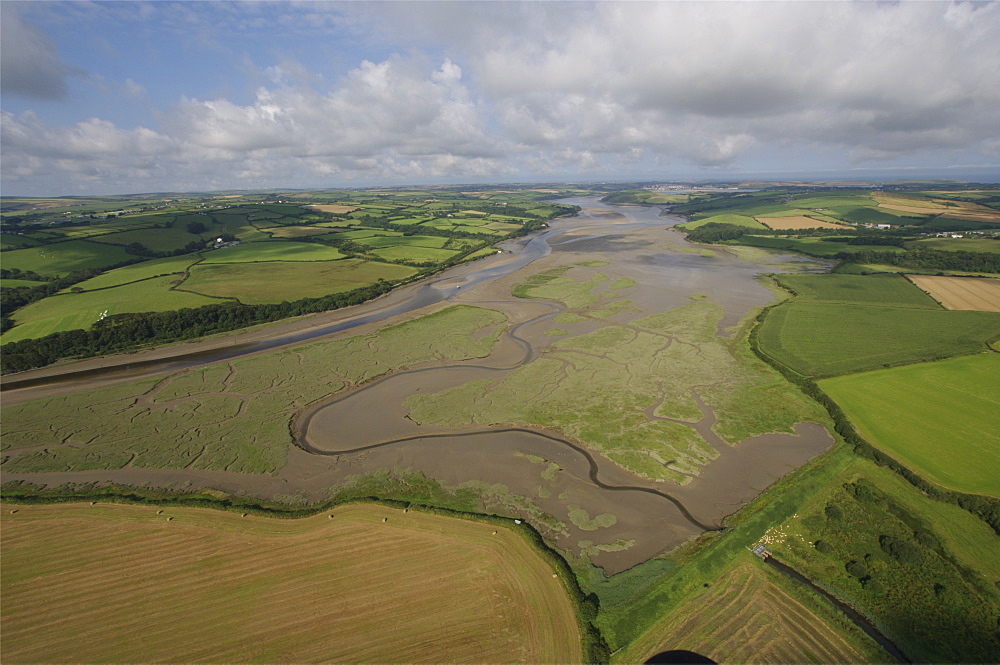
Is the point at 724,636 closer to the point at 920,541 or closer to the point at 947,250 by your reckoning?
the point at 920,541

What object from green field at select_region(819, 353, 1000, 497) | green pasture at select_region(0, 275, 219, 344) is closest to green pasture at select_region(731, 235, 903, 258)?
green field at select_region(819, 353, 1000, 497)

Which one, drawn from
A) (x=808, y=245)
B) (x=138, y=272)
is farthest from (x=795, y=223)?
(x=138, y=272)

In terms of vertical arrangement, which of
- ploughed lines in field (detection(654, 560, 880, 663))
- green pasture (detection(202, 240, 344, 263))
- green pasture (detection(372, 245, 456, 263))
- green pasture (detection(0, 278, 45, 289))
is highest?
green pasture (detection(0, 278, 45, 289))

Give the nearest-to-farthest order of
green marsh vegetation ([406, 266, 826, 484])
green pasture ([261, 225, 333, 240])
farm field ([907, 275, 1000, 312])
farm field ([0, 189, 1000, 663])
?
farm field ([0, 189, 1000, 663]) → green marsh vegetation ([406, 266, 826, 484]) → farm field ([907, 275, 1000, 312]) → green pasture ([261, 225, 333, 240])

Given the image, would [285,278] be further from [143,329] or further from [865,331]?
[865,331]

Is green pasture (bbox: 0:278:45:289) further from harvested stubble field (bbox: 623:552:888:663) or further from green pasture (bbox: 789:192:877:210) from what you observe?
green pasture (bbox: 789:192:877:210)

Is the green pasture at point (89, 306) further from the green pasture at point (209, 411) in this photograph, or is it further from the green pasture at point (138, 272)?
the green pasture at point (209, 411)
